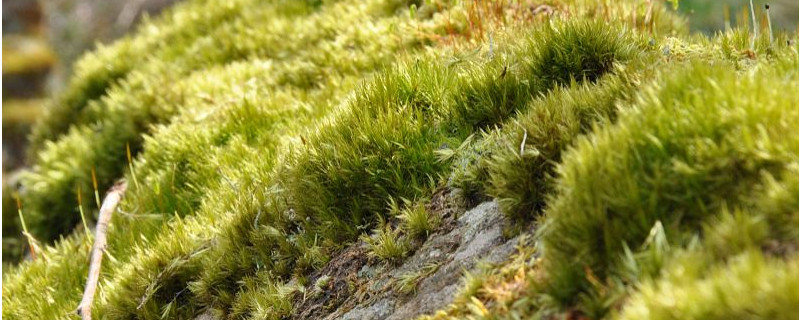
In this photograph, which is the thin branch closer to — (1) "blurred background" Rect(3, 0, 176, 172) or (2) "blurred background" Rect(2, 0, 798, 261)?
(2) "blurred background" Rect(2, 0, 798, 261)

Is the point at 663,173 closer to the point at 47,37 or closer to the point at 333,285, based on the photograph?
the point at 333,285

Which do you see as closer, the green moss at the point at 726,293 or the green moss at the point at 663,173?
the green moss at the point at 726,293

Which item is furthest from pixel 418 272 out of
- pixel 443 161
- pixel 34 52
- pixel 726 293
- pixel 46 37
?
pixel 46 37

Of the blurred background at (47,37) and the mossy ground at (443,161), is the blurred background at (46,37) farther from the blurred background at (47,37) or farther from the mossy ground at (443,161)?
the mossy ground at (443,161)

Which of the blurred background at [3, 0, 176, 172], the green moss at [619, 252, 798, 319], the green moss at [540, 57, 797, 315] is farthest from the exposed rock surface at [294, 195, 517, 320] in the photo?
the blurred background at [3, 0, 176, 172]

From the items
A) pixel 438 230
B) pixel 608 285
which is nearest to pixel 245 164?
pixel 438 230

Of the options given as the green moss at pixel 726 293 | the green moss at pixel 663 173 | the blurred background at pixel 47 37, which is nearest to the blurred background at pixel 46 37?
the blurred background at pixel 47 37
